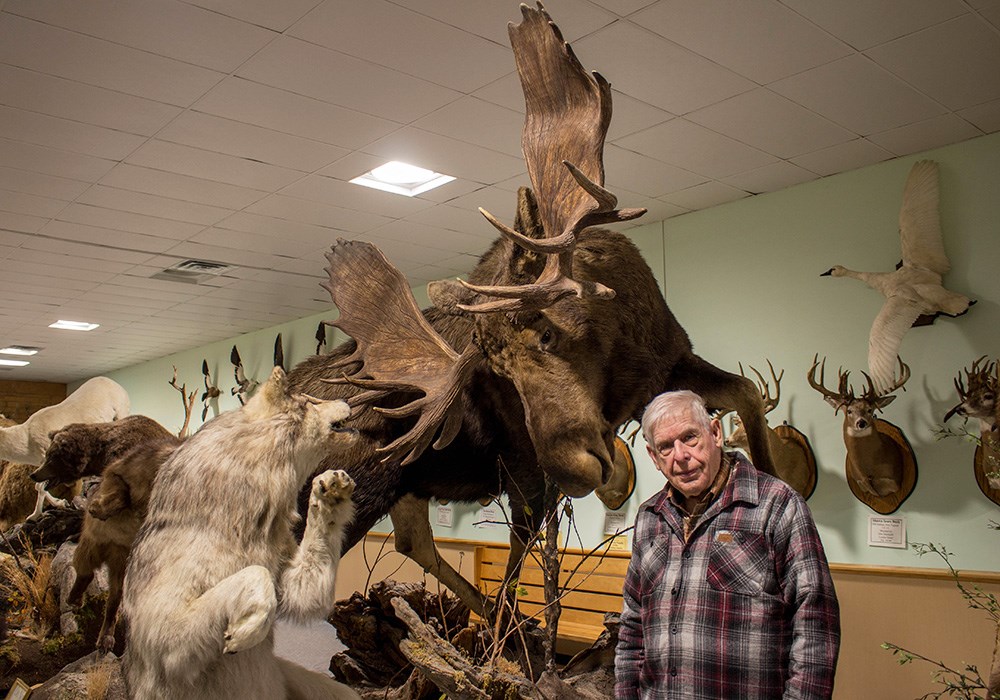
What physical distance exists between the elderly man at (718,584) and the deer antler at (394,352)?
63cm

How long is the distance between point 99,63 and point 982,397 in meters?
3.62

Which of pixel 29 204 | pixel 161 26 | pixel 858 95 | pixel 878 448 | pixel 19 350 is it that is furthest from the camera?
pixel 19 350

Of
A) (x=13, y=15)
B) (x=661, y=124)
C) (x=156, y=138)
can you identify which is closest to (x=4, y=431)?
(x=156, y=138)

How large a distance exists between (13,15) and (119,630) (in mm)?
2057

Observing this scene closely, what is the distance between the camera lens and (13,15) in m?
2.66

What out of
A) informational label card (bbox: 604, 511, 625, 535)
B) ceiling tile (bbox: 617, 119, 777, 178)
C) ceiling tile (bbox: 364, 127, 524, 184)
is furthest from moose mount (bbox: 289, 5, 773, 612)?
informational label card (bbox: 604, 511, 625, 535)

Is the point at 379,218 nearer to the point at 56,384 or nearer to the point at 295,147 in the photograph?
the point at 295,147

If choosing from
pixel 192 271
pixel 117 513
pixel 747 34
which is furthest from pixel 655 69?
pixel 192 271

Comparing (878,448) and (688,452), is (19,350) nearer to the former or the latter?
(878,448)

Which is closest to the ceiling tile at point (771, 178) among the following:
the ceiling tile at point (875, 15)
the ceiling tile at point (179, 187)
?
Result: the ceiling tile at point (875, 15)

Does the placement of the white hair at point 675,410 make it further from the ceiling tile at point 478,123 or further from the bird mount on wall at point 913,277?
the bird mount on wall at point 913,277

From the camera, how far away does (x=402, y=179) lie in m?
4.35

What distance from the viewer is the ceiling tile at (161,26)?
103 inches

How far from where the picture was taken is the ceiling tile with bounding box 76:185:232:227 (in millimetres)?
4449
